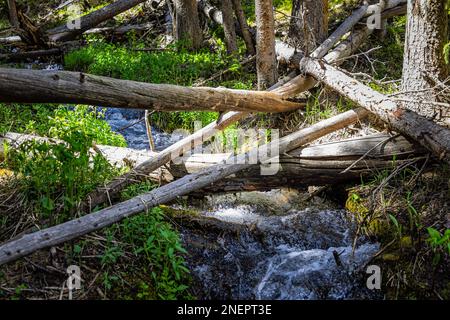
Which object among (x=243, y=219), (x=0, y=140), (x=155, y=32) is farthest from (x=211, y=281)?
(x=155, y=32)

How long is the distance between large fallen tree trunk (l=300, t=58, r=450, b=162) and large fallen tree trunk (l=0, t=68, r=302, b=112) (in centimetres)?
117

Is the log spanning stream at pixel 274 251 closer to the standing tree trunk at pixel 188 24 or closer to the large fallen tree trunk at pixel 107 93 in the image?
the large fallen tree trunk at pixel 107 93

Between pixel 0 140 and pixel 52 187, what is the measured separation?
2023 millimetres

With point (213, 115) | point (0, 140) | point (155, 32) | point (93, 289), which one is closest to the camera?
point (93, 289)

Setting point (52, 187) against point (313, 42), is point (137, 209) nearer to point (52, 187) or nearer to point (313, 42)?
point (52, 187)

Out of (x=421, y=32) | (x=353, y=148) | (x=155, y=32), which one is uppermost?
(x=155, y=32)

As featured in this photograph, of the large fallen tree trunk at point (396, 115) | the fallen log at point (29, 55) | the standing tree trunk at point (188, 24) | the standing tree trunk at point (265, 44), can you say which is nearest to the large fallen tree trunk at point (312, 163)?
the large fallen tree trunk at point (396, 115)

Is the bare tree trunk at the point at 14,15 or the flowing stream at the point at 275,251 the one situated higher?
the bare tree trunk at the point at 14,15

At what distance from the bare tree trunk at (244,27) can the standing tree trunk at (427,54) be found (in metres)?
4.00

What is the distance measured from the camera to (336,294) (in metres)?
4.32

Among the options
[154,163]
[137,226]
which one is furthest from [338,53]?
[137,226]

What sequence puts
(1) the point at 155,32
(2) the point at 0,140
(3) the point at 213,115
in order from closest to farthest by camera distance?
(2) the point at 0,140 → (3) the point at 213,115 → (1) the point at 155,32

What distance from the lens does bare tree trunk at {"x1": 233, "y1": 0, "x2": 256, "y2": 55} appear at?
9055 millimetres

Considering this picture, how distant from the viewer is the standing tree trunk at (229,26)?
9.02 metres
